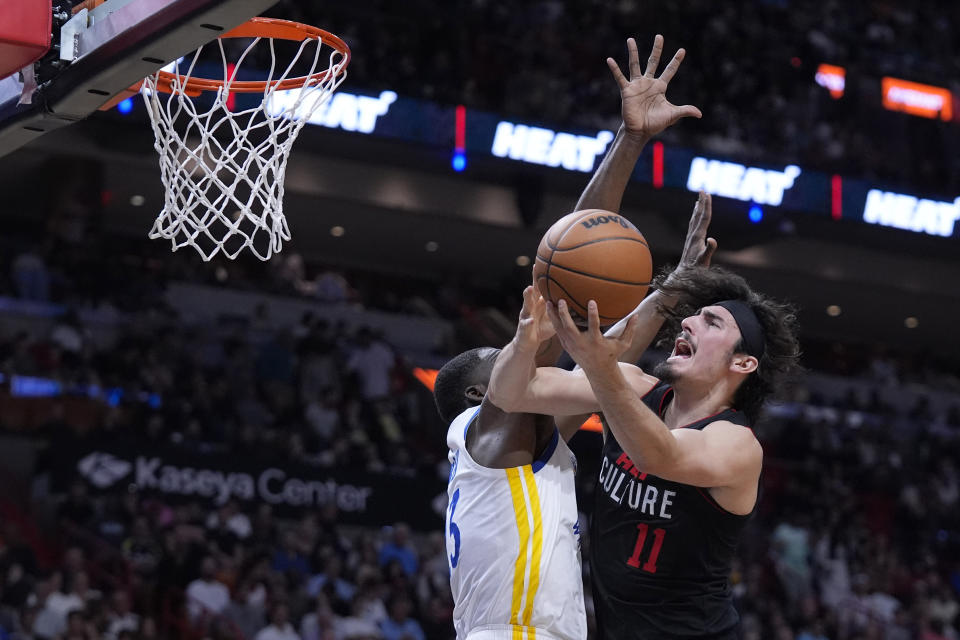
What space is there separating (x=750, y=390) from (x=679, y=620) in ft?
2.13

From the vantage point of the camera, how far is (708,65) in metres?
17.0

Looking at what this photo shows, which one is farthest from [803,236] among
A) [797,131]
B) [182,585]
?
[182,585]

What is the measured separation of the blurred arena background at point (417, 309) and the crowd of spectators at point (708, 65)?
5 cm

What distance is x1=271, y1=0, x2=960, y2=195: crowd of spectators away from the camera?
47.3ft

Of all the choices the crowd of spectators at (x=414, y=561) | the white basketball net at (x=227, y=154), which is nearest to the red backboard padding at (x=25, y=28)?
the white basketball net at (x=227, y=154)

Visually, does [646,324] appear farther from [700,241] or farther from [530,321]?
[530,321]

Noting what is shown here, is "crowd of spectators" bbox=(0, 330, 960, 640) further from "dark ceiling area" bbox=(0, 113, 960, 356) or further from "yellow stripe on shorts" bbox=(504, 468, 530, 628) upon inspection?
"yellow stripe on shorts" bbox=(504, 468, 530, 628)

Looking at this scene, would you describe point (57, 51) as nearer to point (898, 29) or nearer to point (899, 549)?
point (899, 549)

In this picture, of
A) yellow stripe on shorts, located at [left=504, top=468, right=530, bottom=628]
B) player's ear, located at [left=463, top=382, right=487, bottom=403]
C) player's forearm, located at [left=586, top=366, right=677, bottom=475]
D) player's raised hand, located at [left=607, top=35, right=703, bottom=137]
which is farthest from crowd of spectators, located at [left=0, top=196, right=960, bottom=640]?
player's forearm, located at [left=586, top=366, right=677, bottom=475]

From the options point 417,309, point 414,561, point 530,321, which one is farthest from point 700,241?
point 417,309

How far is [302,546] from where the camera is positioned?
1037 cm

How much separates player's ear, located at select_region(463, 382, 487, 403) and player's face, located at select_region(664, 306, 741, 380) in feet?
1.99

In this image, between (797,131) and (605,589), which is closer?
(605,589)

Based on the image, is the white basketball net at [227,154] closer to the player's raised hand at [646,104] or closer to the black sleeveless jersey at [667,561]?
the player's raised hand at [646,104]
